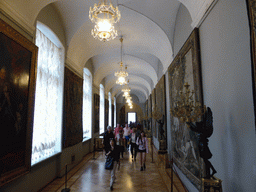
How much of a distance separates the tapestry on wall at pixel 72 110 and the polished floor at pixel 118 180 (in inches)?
57.9

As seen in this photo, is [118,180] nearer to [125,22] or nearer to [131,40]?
[125,22]

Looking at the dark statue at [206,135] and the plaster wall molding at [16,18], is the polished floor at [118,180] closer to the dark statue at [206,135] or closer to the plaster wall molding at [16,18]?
the dark statue at [206,135]

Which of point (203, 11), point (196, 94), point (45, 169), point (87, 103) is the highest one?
point (203, 11)

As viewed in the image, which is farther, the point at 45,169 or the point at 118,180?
the point at 118,180

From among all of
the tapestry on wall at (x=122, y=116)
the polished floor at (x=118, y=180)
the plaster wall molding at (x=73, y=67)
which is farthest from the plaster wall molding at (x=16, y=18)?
the tapestry on wall at (x=122, y=116)

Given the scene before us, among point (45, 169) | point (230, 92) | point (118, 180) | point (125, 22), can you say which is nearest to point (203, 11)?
point (230, 92)

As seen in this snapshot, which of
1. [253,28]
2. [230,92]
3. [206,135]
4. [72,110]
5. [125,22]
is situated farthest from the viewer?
[72,110]

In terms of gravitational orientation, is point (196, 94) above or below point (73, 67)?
below

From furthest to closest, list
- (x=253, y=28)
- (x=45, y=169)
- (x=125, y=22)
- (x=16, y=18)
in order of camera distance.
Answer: (x=125, y=22) → (x=45, y=169) → (x=16, y=18) → (x=253, y=28)

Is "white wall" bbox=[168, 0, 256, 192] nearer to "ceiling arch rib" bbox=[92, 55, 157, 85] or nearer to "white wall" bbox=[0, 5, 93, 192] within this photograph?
"white wall" bbox=[0, 5, 93, 192]

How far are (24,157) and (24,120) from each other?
1.00m

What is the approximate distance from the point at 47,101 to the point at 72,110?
6.94 ft

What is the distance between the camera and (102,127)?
19312 millimetres

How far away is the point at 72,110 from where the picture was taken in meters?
9.30
